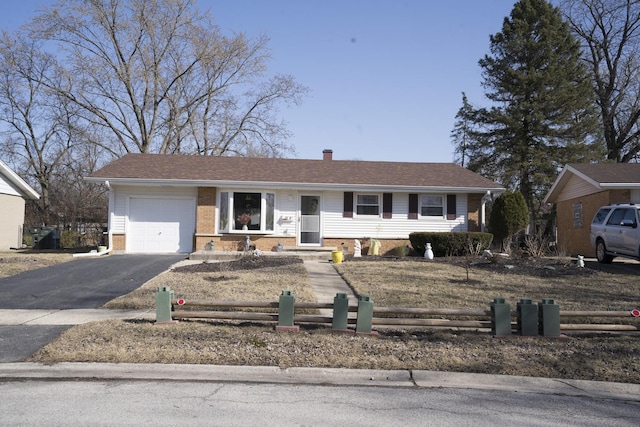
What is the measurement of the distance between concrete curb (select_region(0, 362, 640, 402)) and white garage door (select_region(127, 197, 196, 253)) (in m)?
14.2

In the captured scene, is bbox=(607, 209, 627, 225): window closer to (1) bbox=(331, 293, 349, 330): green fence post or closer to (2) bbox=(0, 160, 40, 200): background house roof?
(1) bbox=(331, 293, 349, 330): green fence post

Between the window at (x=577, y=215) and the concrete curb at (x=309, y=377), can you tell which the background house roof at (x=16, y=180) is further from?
the window at (x=577, y=215)

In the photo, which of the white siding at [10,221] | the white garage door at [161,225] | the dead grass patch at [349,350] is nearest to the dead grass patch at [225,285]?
the dead grass patch at [349,350]

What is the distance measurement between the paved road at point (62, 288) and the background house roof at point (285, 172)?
4.24 m

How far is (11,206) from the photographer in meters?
24.7

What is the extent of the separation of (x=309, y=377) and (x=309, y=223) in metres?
14.9

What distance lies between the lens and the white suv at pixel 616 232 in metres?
14.5

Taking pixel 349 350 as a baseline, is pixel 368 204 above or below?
above

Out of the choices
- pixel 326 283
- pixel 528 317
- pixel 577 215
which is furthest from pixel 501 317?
pixel 577 215

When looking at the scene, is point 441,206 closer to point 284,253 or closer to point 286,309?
point 284,253

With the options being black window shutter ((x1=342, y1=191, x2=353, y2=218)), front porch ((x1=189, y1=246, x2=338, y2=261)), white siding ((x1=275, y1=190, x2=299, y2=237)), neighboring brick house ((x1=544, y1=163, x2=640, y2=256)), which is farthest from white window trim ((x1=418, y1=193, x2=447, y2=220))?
white siding ((x1=275, y1=190, x2=299, y2=237))

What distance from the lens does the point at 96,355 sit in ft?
20.4

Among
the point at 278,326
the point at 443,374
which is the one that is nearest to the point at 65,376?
the point at 278,326

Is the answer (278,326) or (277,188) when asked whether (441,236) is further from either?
(278,326)
